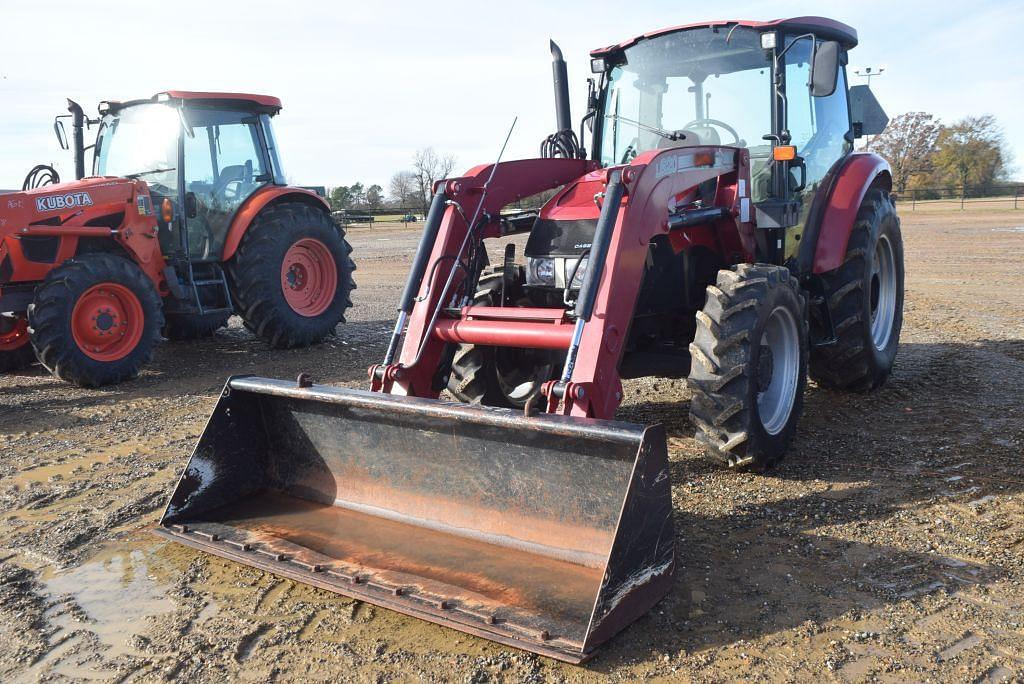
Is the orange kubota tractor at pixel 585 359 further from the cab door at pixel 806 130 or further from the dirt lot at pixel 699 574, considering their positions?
the dirt lot at pixel 699 574

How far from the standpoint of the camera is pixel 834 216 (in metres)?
5.55

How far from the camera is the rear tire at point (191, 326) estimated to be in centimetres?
896

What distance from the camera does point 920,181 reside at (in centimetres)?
5397

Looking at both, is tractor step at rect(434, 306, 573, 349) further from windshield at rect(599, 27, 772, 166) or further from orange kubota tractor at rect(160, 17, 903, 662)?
windshield at rect(599, 27, 772, 166)

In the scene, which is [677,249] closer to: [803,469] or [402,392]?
[803,469]

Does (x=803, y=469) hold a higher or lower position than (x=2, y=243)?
lower

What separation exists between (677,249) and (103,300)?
496 centimetres

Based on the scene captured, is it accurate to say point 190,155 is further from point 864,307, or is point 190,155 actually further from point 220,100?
point 864,307

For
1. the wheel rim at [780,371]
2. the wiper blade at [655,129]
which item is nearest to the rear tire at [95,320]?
the wiper blade at [655,129]

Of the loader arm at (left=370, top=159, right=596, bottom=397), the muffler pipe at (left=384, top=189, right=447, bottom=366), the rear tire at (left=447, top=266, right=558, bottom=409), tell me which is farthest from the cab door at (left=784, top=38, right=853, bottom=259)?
the muffler pipe at (left=384, top=189, right=447, bottom=366)

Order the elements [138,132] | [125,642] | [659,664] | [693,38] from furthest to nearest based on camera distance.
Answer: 1. [138,132]
2. [693,38]
3. [125,642]
4. [659,664]

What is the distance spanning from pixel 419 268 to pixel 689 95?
2.17 metres

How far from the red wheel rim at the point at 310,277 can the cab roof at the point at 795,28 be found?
4.33m

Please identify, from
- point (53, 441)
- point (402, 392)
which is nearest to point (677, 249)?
point (402, 392)
